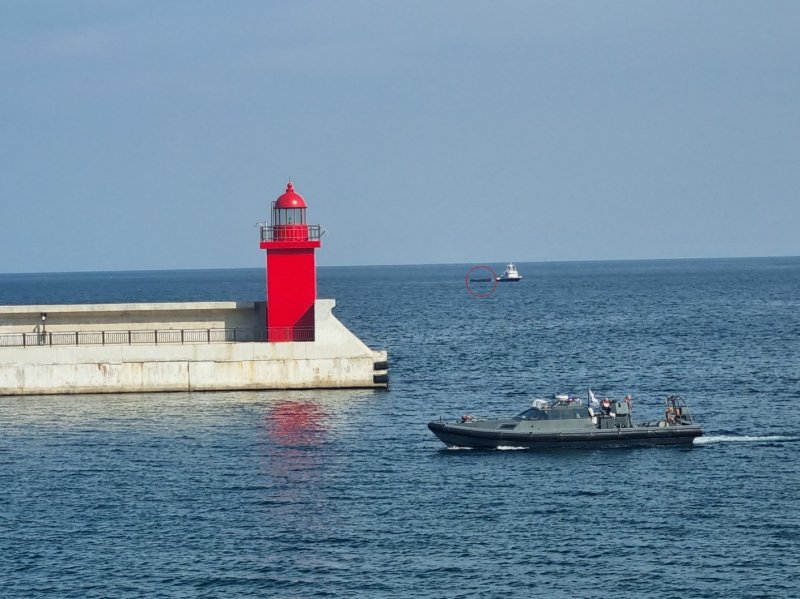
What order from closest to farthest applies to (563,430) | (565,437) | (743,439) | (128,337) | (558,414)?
(565,437), (563,430), (558,414), (743,439), (128,337)

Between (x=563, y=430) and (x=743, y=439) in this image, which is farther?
(x=743, y=439)

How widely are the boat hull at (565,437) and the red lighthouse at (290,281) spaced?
15.2 meters

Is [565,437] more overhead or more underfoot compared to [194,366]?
more underfoot

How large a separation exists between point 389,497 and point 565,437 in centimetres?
981

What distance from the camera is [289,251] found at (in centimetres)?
6147

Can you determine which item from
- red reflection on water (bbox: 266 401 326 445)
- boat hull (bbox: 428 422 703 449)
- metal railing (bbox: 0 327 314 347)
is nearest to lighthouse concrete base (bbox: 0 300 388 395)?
metal railing (bbox: 0 327 314 347)

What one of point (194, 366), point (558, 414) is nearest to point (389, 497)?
Result: point (558, 414)

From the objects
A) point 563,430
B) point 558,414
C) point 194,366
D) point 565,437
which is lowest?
point 565,437

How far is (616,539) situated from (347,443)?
52.0 feet

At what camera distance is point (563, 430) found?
155 feet

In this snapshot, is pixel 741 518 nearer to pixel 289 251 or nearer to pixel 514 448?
pixel 514 448

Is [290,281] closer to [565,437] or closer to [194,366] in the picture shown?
[194,366]

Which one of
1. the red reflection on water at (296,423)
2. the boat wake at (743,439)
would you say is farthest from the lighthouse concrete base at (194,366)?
the boat wake at (743,439)

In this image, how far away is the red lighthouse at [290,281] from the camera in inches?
2406
